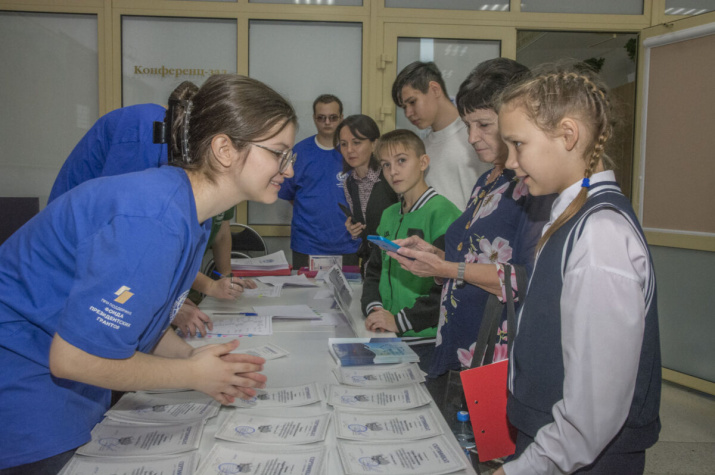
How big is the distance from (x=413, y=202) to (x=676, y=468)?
167 centimetres

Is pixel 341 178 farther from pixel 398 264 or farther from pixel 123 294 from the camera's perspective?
pixel 123 294

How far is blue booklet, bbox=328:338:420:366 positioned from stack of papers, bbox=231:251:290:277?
1257mm

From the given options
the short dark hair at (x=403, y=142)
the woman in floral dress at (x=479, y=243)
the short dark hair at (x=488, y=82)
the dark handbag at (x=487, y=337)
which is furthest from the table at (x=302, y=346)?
the short dark hair at (x=488, y=82)

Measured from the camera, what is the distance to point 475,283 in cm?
147

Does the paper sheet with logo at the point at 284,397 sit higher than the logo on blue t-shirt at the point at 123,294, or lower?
lower

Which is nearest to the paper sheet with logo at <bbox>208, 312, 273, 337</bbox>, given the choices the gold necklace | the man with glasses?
the gold necklace

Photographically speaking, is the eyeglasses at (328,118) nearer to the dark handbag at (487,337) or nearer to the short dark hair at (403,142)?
the short dark hair at (403,142)

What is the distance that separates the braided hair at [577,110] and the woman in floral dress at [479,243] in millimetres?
338

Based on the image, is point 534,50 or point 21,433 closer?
point 21,433

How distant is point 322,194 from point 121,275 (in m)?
2.73

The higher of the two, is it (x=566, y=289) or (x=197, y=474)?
(x=566, y=289)

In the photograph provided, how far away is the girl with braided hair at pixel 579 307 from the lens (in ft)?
2.82

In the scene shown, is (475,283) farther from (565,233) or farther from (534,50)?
(534,50)

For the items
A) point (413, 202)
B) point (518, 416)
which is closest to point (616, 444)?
point (518, 416)
